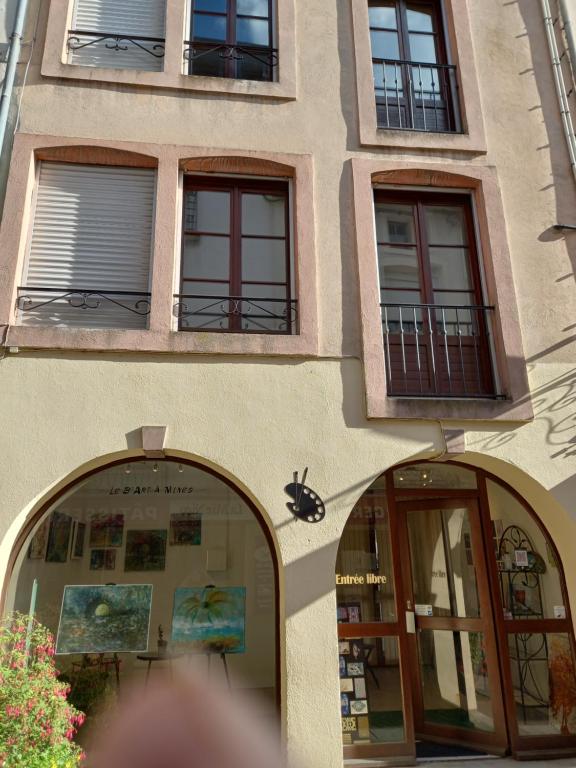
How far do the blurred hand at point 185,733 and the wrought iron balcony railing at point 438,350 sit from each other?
3284 millimetres

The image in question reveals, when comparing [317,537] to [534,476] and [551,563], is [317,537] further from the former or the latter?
[551,563]

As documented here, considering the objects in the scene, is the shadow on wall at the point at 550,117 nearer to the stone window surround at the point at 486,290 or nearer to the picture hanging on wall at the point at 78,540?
the stone window surround at the point at 486,290

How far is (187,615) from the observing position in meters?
5.89

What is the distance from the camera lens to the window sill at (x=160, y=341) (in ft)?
17.8

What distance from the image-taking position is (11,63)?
20.6 ft

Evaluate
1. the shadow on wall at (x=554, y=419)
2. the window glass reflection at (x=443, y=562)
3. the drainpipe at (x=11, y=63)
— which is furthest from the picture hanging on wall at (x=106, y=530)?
the drainpipe at (x=11, y=63)

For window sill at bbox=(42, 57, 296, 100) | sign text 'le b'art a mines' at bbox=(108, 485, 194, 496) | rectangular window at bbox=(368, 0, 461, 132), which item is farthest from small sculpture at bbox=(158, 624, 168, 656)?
rectangular window at bbox=(368, 0, 461, 132)

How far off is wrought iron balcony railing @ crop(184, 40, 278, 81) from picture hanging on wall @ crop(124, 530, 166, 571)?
5.13m

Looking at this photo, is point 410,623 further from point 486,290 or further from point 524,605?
point 486,290

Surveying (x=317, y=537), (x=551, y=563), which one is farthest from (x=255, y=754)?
(x=551, y=563)

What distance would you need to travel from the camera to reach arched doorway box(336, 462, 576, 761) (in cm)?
552

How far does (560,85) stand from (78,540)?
7289 mm

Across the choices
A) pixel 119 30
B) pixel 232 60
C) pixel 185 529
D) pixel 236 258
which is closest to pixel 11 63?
pixel 119 30

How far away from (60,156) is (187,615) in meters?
4.75
